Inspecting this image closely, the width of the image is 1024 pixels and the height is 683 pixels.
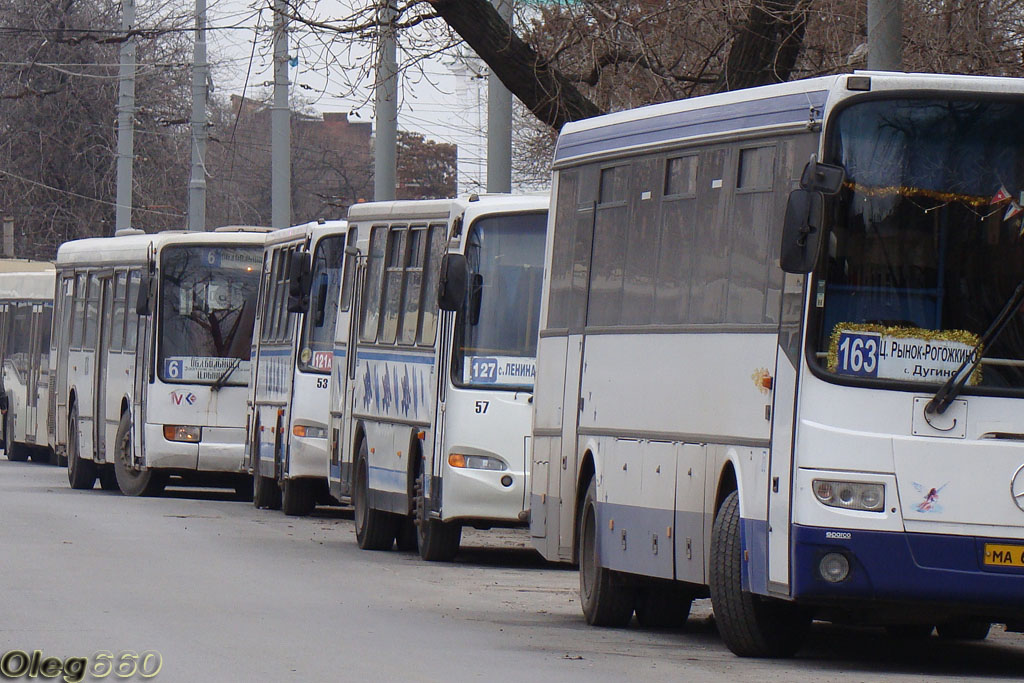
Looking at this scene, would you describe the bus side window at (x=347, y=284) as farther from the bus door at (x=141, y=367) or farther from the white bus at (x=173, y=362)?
the bus door at (x=141, y=367)

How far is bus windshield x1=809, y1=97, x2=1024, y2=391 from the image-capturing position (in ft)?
33.5

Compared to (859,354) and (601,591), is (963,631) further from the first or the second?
(859,354)

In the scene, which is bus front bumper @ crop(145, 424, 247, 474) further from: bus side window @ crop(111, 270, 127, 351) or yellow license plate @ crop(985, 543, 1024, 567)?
yellow license plate @ crop(985, 543, 1024, 567)

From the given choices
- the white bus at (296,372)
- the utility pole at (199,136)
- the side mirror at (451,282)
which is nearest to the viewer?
Result: the side mirror at (451,282)

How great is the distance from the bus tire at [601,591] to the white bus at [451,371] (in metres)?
3.77

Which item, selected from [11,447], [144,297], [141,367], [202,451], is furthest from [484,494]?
[11,447]

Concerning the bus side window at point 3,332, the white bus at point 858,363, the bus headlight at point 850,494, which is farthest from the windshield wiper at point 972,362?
the bus side window at point 3,332

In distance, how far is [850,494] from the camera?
398 inches

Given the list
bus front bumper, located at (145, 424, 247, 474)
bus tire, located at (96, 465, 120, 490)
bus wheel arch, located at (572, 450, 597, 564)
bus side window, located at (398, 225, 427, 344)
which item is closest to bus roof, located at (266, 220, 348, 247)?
bus front bumper, located at (145, 424, 247, 474)

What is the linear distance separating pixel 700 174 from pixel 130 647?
3877 millimetres

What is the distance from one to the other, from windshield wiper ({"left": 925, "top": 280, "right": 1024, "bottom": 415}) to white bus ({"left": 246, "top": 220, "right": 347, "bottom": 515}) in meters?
12.4

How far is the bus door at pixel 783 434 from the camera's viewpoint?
1025cm

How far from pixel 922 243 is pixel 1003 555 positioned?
1475 mm

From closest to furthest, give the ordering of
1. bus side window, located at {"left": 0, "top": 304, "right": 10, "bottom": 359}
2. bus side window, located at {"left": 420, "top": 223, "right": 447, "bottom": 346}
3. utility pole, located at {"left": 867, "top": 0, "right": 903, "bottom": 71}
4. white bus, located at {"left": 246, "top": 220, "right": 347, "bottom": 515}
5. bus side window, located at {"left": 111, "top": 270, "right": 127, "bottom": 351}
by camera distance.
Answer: utility pole, located at {"left": 867, "top": 0, "right": 903, "bottom": 71} < bus side window, located at {"left": 420, "top": 223, "right": 447, "bottom": 346} < white bus, located at {"left": 246, "top": 220, "right": 347, "bottom": 515} < bus side window, located at {"left": 111, "top": 270, "right": 127, "bottom": 351} < bus side window, located at {"left": 0, "top": 304, "right": 10, "bottom": 359}
